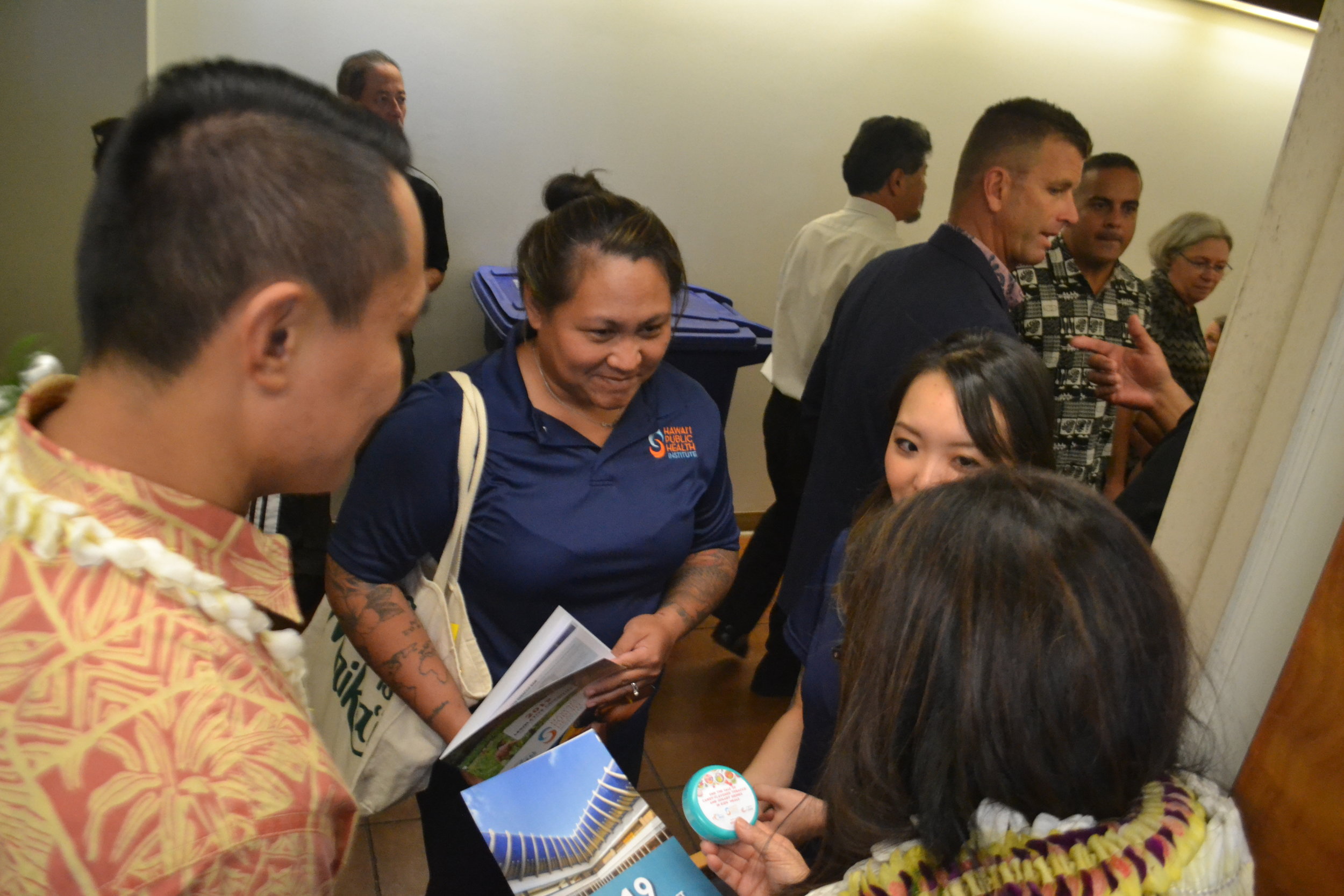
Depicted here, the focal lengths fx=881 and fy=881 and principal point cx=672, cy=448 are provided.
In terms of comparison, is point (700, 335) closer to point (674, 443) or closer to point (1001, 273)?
point (1001, 273)

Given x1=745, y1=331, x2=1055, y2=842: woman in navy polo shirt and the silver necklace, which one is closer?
x1=745, y1=331, x2=1055, y2=842: woman in navy polo shirt

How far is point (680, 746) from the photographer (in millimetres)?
3152

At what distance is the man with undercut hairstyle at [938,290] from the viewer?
230 centimetres

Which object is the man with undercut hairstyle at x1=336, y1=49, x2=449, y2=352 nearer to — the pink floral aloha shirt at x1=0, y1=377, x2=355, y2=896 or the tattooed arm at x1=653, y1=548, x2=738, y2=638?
the tattooed arm at x1=653, y1=548, x2=738, y2=638

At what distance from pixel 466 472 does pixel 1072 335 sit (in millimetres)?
2067

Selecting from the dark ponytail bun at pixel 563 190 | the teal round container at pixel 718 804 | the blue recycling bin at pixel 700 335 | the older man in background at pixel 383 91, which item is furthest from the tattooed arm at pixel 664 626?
the older man in background at pixel 383 91

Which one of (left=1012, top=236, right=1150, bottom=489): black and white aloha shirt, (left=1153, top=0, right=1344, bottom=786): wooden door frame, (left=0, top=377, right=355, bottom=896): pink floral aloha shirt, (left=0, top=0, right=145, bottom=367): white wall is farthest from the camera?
(left=0, top=0, right=145, bottom=367): white wall

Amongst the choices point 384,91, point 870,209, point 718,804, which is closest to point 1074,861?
point 718,804

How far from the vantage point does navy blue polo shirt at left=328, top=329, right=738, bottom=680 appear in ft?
4.97

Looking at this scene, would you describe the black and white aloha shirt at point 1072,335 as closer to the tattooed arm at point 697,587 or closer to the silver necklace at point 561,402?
the tattooed arm at point 697,587

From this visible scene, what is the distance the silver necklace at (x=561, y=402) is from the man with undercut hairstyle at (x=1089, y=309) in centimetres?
153

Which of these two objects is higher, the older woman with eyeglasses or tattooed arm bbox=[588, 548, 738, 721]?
the older woman with eyeglasses

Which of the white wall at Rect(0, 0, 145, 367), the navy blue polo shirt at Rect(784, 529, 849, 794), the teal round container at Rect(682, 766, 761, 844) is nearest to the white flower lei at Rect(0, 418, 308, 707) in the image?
the teal round container at Rect(682, 766, 761, 844)

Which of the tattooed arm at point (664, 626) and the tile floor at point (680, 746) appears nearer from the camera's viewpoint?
the tattooed arm at point (664, 626)
